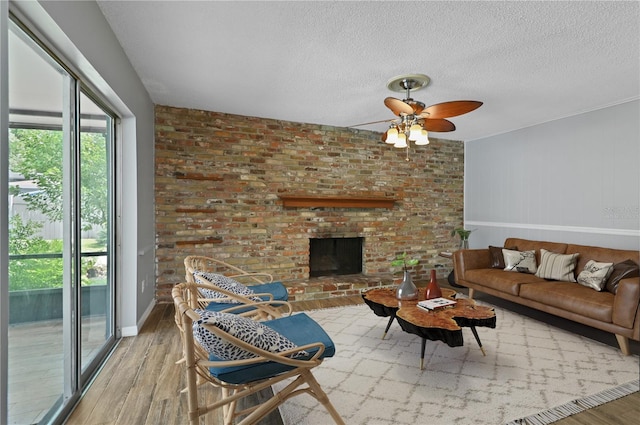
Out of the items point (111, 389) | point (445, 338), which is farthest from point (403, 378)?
point (111, 389)

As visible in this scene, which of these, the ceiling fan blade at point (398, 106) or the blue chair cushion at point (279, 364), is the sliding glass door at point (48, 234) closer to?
the blue chair cushion at point (279, 364)

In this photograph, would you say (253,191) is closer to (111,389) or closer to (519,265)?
(111,389)

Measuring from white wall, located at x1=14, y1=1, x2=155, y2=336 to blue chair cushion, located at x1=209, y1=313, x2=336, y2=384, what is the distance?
180cm

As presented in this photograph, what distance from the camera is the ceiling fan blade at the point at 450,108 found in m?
2.62

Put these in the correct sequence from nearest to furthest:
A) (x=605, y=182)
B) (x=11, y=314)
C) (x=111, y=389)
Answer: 1. (x=11, y=314)
2. (x=111, y=389)
3. (x=605, y=182)

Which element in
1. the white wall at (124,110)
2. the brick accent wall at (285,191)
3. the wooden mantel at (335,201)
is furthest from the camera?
the wooden mantel at (335,201)

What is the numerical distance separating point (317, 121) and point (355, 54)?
80.5 inches

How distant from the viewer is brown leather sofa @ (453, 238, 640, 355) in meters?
2.71

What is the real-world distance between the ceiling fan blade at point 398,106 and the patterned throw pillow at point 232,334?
2052 millimetres

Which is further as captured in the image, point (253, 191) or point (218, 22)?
point (253, 191)

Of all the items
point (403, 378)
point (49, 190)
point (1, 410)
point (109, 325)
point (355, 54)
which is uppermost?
point (355, 54)

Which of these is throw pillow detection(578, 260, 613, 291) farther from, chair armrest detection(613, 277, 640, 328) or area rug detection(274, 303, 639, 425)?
area rug detection(274, 303, 639, 425)

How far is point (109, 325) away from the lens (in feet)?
9.33

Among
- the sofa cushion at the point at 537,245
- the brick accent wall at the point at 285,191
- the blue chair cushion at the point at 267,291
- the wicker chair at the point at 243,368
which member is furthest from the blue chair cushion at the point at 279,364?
the sofa cushion at the point at 537,245
